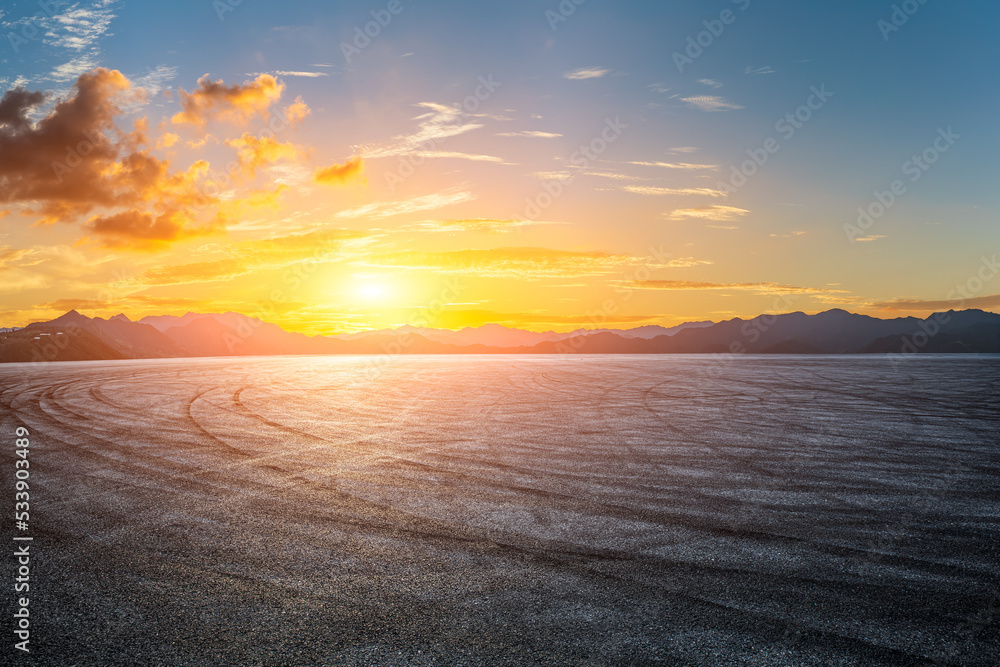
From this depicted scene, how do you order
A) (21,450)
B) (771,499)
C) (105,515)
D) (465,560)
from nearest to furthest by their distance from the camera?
(465,560) → (105,515) → (771,499) → (21,450)

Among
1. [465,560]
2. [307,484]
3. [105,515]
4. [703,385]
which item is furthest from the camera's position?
[703,385]

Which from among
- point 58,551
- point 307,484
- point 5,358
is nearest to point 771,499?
point 307,484

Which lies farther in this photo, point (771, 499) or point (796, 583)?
point (771, 499)

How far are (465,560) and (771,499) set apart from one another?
4589 millimetres

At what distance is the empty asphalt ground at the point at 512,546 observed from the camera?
13.9 ft

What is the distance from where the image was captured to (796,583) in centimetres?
520

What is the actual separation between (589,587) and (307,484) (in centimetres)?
527

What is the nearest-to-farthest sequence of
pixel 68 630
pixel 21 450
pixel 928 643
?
pixel 928 643 → pixel 68 630 → pixel 21 450

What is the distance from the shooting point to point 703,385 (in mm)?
26422

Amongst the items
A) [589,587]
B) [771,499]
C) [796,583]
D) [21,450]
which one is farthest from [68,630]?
[21,450]

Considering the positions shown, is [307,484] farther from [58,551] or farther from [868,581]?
[868,581]

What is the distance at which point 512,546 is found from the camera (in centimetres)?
611

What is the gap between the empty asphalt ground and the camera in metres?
4.24

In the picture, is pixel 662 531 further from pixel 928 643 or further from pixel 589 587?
pixel 928 643
